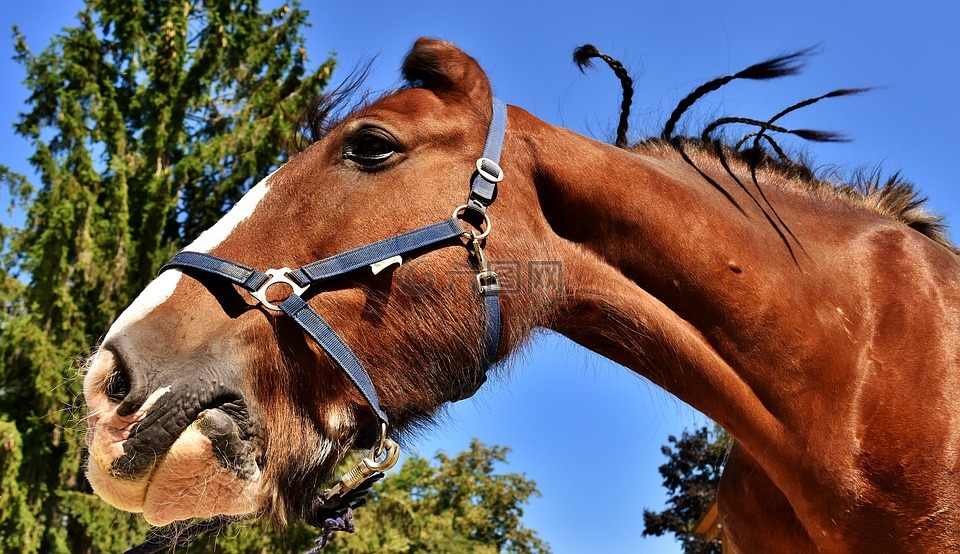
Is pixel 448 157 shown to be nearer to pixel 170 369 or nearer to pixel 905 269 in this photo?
pixel 170 369

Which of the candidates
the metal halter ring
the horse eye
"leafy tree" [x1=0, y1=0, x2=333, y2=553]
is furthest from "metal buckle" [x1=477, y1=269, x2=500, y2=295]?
"leafy tree" [x1=0, y1=0, x2=333, y2=553]

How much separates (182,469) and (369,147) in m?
1.08

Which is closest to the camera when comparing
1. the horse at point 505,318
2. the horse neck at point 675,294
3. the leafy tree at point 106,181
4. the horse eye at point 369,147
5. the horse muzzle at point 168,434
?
the horse muzzle at point 168,434

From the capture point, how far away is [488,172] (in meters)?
2.36

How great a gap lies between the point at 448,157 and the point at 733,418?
1.30 meters

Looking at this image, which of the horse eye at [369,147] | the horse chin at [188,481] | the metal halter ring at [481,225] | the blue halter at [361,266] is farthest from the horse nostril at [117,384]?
the metal halter ring at [481,225]

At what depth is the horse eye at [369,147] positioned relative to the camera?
2346 millimetres

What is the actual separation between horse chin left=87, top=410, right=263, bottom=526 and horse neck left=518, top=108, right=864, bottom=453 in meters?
1.13

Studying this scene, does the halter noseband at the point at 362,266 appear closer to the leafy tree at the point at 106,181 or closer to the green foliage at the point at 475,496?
the leafy tree at the point at 106,181

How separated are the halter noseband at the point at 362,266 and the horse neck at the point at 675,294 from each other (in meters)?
0.32

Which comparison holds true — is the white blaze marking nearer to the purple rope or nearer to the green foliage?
the purple rope

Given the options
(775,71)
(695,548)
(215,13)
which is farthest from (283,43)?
(695,548)

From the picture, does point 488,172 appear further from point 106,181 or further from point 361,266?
point 106,181

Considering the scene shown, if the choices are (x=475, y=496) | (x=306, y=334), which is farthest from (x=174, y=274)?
(x=475, y=496)
